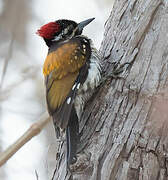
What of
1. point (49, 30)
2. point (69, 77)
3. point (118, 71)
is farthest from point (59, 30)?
point (118, 71)

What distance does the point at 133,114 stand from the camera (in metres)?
→ 2.45

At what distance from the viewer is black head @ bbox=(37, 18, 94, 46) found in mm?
3211

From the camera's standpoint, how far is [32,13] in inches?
211

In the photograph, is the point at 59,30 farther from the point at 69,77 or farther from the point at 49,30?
the point at 69,77

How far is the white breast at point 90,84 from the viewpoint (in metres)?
2.79

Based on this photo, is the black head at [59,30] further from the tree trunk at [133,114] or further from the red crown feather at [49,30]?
the tree trunk at [133,114]

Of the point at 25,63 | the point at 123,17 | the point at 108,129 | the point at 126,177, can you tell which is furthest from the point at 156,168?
the point at 25,63

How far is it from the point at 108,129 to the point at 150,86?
1.15 ft

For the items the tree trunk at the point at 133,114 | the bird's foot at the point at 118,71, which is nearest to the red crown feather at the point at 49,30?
the tree trunk at the point at 133,114

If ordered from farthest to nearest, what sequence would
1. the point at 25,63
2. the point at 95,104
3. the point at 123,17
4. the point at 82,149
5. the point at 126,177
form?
the point at 25,63
the point at 123,17
the point at 95,104
the point at 82,149
the point at 126,177

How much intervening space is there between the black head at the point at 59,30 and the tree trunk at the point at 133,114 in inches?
24.0

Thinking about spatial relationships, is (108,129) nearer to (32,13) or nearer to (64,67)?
(64,67)

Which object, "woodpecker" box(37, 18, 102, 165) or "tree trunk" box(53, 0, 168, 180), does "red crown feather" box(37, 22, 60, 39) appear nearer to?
"woodpecker" box(37, 18, 102, 165)

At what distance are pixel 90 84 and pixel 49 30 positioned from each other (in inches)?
24.2
